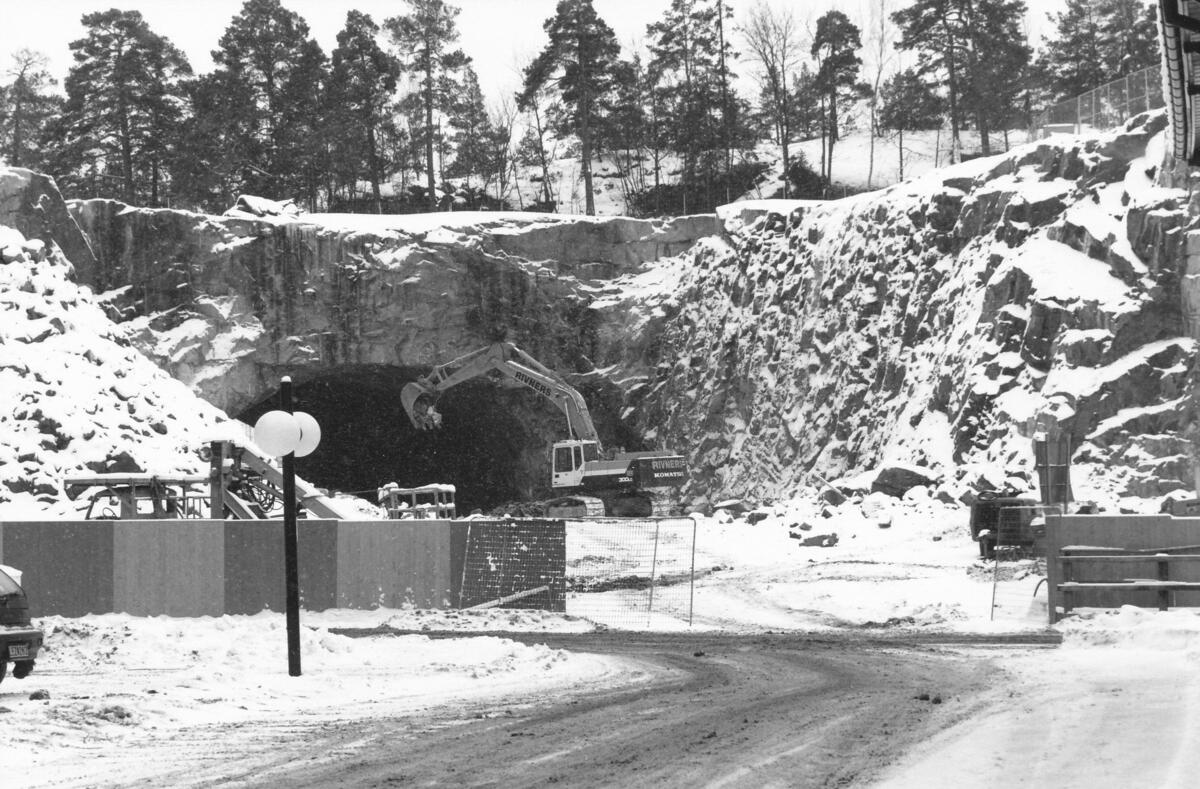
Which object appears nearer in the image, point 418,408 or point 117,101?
point 418,408

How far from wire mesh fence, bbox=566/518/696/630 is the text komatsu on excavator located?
5.64 m

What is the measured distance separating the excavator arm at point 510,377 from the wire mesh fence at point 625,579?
26.9 ft

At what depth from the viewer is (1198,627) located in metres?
13.2

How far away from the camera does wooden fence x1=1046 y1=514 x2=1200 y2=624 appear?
50.7 ft

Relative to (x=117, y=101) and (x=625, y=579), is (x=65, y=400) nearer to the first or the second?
(x=625, y=579)

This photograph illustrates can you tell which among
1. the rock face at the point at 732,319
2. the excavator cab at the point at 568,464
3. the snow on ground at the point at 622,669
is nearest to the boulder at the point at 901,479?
the rock face at the point at 732,319

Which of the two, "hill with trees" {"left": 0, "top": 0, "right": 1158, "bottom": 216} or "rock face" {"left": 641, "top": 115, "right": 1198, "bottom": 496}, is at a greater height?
"hill with trees" {"left": 0, "top": 0, "right": 1158, "bottom": 216}

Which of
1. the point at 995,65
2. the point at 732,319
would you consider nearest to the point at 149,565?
the point at 732,319

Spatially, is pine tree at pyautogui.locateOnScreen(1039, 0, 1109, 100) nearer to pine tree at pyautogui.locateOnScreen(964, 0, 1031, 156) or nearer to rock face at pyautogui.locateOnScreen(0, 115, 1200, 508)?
pine tree at pyautogui.locateOnScreen(964, 0, 1031, 156)

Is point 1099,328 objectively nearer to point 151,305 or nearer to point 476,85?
point 151,305

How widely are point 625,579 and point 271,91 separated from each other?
141 feet

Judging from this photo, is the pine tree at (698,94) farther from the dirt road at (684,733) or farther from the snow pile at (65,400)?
the dirt road at (684,733)

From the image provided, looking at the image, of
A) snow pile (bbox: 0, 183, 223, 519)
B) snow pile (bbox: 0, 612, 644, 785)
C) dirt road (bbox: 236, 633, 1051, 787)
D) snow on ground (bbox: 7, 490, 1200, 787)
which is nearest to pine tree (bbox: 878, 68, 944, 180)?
snow pile (bbox: 0, 183, 223, 519)

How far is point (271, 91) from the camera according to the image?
5891cm
